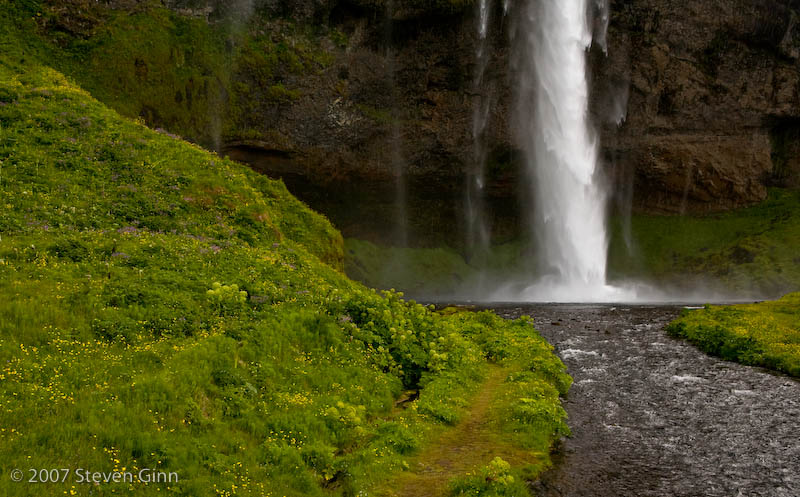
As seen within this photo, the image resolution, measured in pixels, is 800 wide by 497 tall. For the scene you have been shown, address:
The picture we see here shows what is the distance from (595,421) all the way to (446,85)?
208 feet

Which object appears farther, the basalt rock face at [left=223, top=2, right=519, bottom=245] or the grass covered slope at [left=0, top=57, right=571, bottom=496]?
the basalt rock face at [left=223, top=2, right=519, bottom=245]

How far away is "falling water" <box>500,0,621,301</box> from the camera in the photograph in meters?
71.1

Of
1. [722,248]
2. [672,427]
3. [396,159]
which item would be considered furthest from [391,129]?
[672,427]

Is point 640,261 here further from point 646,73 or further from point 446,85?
point 446,85

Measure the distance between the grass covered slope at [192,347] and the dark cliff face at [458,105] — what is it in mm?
41237

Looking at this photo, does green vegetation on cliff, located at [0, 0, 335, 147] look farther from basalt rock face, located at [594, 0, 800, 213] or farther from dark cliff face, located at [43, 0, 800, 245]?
basalt rock face, located at [594, 0, 800, 213]

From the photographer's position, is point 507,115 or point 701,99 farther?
point 701,99

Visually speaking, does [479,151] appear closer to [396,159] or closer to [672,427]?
[396,159]

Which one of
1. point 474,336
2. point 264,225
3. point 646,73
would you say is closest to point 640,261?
point 646,73

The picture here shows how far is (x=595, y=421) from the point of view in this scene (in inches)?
659

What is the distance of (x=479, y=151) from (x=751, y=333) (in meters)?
53.1

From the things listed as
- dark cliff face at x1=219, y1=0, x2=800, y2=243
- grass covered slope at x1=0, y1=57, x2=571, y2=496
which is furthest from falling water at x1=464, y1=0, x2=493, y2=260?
grass covered slope at x1=0, y1=57, x2=571, y2=496

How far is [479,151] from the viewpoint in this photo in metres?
76.6

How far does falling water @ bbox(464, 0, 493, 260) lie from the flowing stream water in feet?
170
